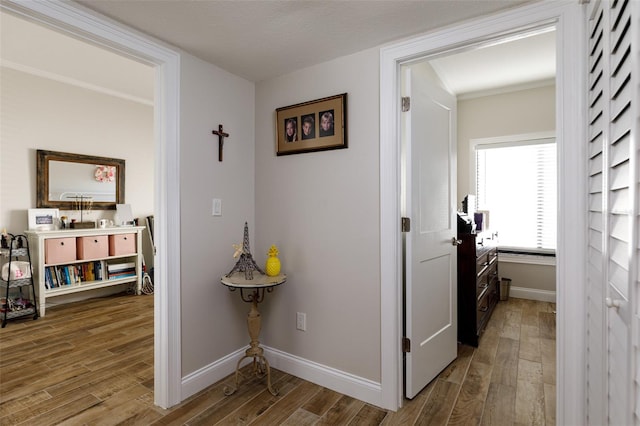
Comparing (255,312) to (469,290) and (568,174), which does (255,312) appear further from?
(568,174)

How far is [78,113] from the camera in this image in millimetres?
4254

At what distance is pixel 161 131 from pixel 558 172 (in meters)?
2.12

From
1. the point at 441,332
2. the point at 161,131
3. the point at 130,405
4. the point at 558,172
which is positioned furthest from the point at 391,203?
the point at 130,405

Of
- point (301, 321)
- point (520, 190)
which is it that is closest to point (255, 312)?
point (301, 321)

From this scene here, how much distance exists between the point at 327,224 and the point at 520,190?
3.26 m

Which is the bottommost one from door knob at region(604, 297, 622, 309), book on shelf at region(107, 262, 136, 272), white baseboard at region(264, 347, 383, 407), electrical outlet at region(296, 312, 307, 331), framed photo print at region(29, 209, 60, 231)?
white baseboard at region(264, 347, 383, 407)

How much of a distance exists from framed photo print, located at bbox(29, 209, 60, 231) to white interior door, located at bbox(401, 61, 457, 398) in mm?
4071

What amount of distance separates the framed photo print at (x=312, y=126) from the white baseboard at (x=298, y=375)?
149cm

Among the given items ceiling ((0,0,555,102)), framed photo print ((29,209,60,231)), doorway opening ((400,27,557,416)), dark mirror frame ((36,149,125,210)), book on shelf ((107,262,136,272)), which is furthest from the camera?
book on shelf ((107,262,136,272))

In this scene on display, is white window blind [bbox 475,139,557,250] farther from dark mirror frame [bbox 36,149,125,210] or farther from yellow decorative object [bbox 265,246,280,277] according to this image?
dark mirror frame [bbox 36,149,125,210]

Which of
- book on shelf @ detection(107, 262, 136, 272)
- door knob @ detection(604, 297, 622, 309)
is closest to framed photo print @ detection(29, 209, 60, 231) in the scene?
book on shelf @ detection(107, 262, 136, 272)

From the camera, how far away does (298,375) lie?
7.93ft

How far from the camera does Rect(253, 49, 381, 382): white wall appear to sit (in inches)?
83.4

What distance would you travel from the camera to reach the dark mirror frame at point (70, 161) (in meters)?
3.92
